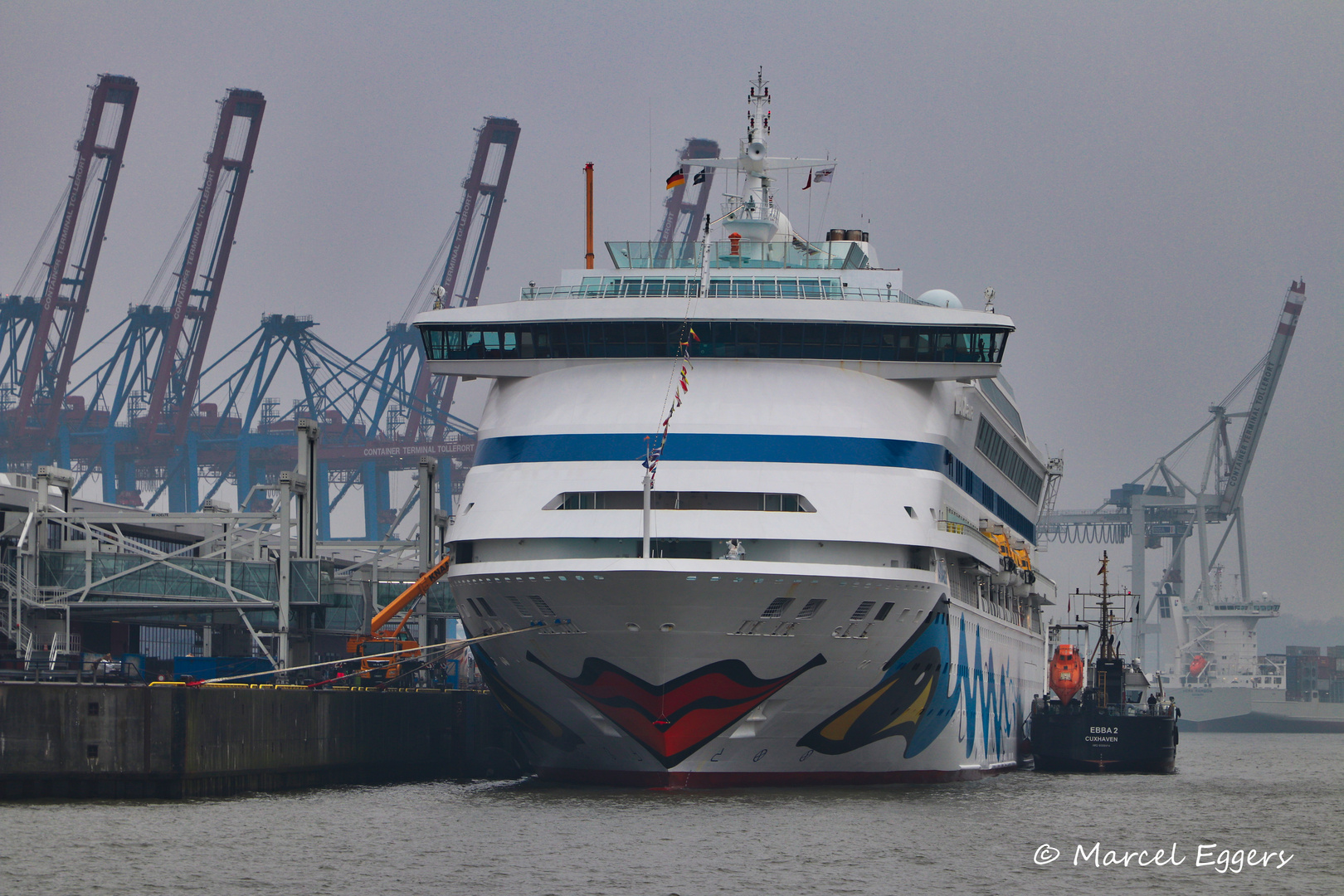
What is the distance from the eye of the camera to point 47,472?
52000 millimetres

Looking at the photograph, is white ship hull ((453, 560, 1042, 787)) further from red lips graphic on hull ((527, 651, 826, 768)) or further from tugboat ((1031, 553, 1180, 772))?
tugboat ((1031, 553, 1180, 772))

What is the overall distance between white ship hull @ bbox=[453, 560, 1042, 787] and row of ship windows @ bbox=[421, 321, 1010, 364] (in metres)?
5.62

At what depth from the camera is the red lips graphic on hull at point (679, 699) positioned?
119 ft

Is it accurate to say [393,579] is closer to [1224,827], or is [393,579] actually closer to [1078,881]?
[1224,827]

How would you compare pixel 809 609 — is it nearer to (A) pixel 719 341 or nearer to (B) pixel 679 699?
(B) pixel 679 699

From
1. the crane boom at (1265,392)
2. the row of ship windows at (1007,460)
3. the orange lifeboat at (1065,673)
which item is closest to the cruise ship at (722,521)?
the row of ship windows at (1007,460)

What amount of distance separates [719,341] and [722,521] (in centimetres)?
552

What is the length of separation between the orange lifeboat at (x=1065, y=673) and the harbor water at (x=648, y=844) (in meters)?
22.0

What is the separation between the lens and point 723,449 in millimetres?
38125

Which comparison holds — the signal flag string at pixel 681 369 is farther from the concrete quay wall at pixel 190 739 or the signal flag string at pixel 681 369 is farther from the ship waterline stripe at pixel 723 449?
the concrete quay wall at pixel 190 739

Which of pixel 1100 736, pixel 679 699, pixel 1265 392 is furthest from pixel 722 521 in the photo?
pixel 1265 392

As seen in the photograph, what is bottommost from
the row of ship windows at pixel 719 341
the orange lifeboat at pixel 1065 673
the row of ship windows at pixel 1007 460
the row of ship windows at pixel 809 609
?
the orange lifeboat at pixel 1065 673

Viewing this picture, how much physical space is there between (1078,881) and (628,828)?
803 centimetres

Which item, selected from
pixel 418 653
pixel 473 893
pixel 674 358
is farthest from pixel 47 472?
pixel 473 893
